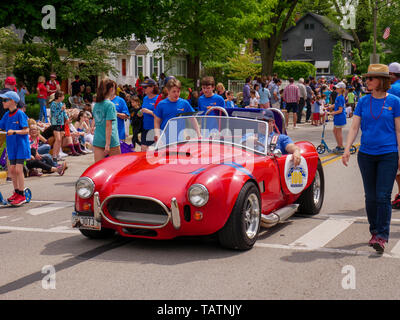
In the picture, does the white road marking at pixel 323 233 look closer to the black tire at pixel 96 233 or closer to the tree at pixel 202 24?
the black tire at pixel 96 233

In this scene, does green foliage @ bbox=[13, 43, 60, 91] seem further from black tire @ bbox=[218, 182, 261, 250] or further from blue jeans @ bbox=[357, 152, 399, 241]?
blue jeans @ bbox=[357, 152, 399, 241]

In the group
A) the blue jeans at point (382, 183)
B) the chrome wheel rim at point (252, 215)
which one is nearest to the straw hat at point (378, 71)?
the blue jeans at point (382, 183)

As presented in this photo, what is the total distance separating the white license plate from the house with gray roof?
87.2m

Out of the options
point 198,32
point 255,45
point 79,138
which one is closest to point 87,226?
point 79,138

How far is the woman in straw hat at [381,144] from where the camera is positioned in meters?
6.51

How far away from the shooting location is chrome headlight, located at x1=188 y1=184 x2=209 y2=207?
6172 mm

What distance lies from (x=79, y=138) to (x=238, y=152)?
10552 millimetres

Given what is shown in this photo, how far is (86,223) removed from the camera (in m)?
6.67

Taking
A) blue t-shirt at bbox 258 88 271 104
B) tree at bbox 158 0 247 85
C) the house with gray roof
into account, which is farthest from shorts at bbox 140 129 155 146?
the house with gray roof

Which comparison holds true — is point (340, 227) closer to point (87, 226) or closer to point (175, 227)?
point (175, 227)

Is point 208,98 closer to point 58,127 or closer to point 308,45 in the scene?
point 58,127

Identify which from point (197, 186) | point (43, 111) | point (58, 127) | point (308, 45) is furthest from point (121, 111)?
point (308, 45)

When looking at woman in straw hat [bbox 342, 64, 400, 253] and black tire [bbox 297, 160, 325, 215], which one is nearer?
woman in straw hat [bbox 342, 64, 400, 253]

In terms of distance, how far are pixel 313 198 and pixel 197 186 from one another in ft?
9.28
